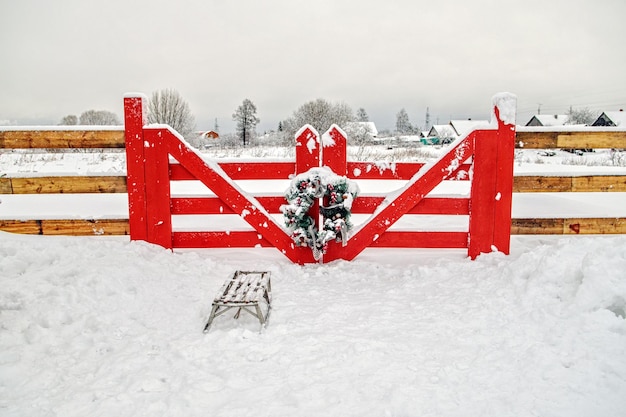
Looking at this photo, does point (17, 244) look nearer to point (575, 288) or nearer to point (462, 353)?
point (462, 353)

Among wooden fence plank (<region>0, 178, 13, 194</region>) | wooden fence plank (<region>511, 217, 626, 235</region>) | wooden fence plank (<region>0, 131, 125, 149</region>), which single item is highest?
wooden fence plank (<region>0, 131, 125, 149</region>)

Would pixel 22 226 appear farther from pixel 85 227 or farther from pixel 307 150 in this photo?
pixel 307 150

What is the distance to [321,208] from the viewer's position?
470cm

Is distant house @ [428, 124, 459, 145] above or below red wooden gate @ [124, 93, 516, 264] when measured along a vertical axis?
above

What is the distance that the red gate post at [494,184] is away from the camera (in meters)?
4.71

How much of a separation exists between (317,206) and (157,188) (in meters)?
1.84

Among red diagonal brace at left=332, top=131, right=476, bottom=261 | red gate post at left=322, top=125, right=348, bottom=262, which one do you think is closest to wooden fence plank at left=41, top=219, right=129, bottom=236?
red gate post at left=322, top=125, right=348, bottom=262

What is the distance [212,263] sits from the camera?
470 cm

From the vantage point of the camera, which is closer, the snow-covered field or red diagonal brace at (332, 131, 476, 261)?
the snow-covered field

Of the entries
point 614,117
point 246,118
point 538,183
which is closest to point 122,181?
point 538,183

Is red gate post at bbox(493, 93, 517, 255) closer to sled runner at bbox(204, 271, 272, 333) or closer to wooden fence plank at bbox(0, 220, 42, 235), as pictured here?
sled runner at bbox(204, 271, 272, 333)

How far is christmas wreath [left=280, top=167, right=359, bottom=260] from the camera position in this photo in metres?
4.53

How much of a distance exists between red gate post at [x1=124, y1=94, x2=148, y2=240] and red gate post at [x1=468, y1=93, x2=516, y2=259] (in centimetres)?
378

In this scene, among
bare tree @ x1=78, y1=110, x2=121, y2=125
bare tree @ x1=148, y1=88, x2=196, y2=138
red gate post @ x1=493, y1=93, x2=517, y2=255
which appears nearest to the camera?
red gate post @ x1=493, y1=93, x2=517, y2=255
